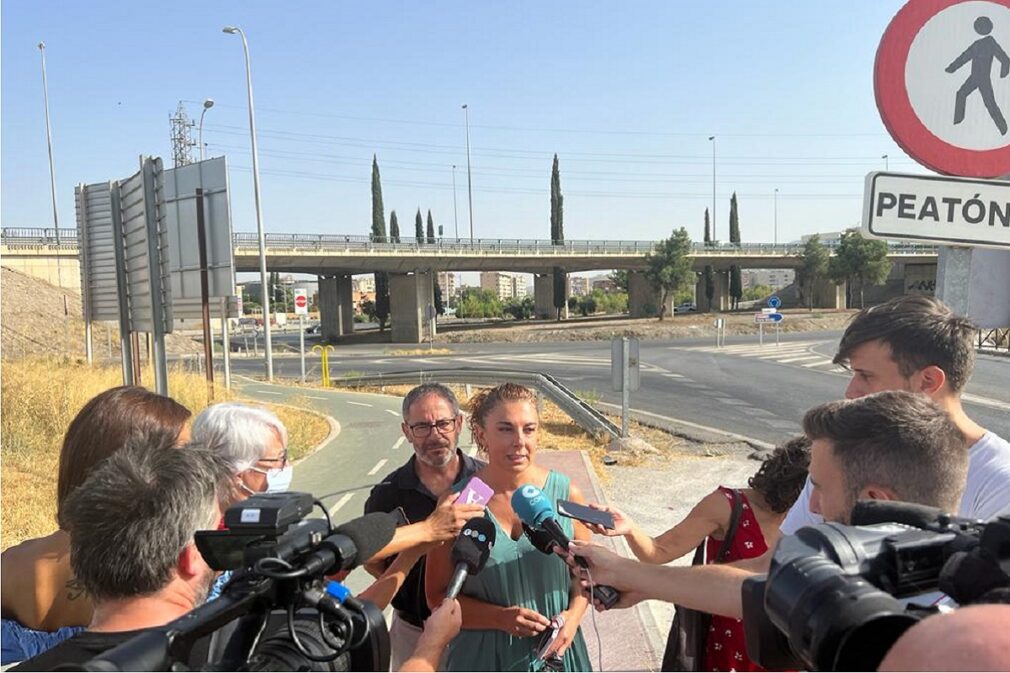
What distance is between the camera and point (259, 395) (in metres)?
16.3

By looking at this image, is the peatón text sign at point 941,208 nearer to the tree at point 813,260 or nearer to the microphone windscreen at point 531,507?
the microphone windscreen at point 531,507

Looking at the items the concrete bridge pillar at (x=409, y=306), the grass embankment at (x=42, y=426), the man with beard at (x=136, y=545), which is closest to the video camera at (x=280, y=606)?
the man with beard at (x=136, y=545)

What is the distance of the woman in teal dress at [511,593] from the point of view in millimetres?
2566

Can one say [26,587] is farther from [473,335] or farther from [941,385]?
[473,335]

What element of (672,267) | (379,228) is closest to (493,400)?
(672,267)

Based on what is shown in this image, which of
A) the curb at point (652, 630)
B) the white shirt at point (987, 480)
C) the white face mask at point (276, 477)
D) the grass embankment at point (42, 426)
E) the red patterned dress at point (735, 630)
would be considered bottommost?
the curb at point (652, 630)

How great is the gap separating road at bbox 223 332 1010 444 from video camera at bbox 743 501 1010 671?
11750 mm

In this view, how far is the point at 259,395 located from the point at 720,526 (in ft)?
50.4

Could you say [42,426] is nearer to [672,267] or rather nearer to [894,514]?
[894,514]

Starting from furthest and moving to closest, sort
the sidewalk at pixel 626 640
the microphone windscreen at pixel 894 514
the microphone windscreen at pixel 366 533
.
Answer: the sidewalk at pixel 626 640 → the microphone windscreen at pixel 366 533 → the microphone windscreen at pixel 894 514

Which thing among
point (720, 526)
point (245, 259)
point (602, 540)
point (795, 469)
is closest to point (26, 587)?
point (720, 526)

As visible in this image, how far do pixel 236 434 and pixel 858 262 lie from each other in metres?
60.2

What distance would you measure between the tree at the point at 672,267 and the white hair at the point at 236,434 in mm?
56239

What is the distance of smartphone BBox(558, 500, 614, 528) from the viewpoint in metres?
2.24
